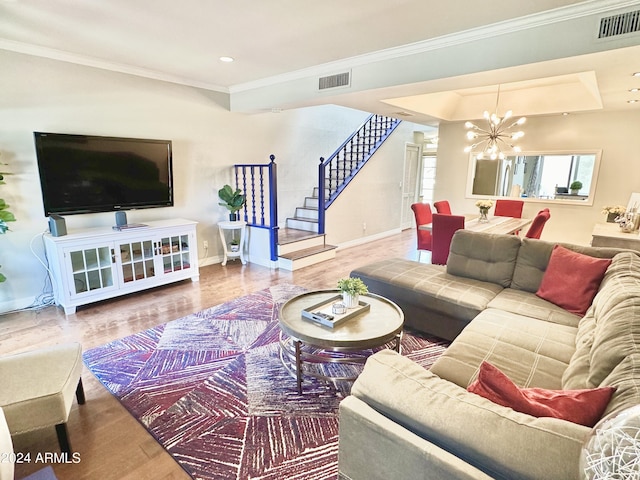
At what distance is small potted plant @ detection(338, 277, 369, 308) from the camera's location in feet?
8.47

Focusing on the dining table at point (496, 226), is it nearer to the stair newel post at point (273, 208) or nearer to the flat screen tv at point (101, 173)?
the stair newel post at point (273, 208)

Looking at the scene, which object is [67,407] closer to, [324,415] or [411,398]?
[324,415]

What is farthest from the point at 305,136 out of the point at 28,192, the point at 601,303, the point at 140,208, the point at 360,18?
the point at 601,303

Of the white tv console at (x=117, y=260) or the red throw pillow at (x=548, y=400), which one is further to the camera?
the white tv console at (x=117, y=260)

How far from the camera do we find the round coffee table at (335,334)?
7.18ft

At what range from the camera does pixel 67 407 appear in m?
1.80

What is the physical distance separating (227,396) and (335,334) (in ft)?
2.92

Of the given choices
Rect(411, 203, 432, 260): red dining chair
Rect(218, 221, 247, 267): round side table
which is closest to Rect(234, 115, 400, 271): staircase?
Rect(218, 221, 247, 267): round side table

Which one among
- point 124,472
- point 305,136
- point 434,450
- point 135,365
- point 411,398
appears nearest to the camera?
point 434,450

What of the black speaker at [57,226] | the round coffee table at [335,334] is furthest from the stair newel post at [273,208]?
the black speaker at [57,226]

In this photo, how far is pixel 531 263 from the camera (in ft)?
9.87

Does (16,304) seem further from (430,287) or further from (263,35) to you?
(430,287)

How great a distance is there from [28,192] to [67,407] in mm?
2885

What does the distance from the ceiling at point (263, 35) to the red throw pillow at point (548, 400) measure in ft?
8.47
